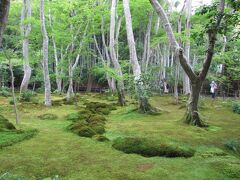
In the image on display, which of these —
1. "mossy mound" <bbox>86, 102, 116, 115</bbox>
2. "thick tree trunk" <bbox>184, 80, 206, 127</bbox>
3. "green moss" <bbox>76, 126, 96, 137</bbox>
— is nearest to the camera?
"green moss" <bbox>76, 126, 96, 137</bbox>

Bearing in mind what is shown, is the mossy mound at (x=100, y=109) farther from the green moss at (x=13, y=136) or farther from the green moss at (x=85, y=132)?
the green moss at (x=13, y=136)

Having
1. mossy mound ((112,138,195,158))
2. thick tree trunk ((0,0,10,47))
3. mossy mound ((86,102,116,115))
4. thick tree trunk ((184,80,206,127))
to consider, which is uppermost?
thick tree trunk ((0,0,10,47))

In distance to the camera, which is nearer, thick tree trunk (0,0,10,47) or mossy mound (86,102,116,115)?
thick tree trunk (0,0,10,47)

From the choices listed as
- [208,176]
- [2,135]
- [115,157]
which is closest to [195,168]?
[208,176]

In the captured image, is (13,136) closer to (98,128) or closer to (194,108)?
(98,128)

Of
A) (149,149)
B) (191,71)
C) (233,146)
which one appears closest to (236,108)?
(191,71)

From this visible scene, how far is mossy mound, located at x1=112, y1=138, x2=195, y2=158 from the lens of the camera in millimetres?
6785

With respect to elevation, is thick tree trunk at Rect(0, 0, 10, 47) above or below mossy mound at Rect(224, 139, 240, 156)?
above

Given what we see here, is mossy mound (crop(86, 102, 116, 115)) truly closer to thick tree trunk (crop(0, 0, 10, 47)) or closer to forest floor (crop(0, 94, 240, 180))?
forest floor (crop(0, 94, 240, 180))

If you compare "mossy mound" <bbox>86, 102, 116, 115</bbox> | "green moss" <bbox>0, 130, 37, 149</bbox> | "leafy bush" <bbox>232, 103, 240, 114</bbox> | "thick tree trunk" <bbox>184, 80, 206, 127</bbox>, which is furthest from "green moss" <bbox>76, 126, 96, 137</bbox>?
"leafy bush" <bbox>232, 103, 240, 114</bbox>

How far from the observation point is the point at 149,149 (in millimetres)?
6898

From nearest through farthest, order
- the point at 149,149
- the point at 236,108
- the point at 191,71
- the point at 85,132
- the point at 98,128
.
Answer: the point at 149,149, the point at 85,132, the point at 98,128, the point at 191,71, the point at 236,108

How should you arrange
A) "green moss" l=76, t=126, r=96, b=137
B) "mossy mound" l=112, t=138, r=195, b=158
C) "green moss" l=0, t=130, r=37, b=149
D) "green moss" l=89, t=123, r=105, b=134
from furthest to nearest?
1. "green moss" l=89, t=123, r=105, b=134
2. "green moss" l=76, t=126, r=96, b=137
3. "green moss" l=0, t=130, r=37, b=149
4. "mossy mound" l=112, t=138, r=195, b=158

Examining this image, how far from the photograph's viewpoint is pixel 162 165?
6.04 metres
